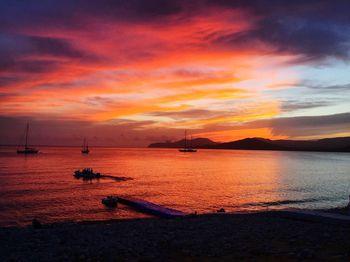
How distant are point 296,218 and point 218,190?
4271cm

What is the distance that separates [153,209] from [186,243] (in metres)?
25.1

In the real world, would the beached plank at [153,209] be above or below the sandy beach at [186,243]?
below

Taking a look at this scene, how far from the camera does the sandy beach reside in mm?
13867

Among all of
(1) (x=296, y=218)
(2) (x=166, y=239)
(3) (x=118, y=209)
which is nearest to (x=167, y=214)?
(3) (x=118, y=209)

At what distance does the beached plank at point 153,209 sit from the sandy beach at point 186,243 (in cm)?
1610

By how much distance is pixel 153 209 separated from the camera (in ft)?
133

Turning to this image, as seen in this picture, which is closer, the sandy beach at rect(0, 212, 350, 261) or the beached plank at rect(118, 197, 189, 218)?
the sandy beach at rect(0, 212, 350, 261)

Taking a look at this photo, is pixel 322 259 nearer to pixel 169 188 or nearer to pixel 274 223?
pixel 274 223

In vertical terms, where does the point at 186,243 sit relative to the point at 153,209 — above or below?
above

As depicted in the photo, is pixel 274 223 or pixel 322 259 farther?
pixel 274 223

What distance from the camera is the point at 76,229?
20.5 metres

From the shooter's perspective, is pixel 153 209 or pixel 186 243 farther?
pixel 153 209

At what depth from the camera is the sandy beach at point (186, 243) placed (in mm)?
13867

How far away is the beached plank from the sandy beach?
16.1 m
